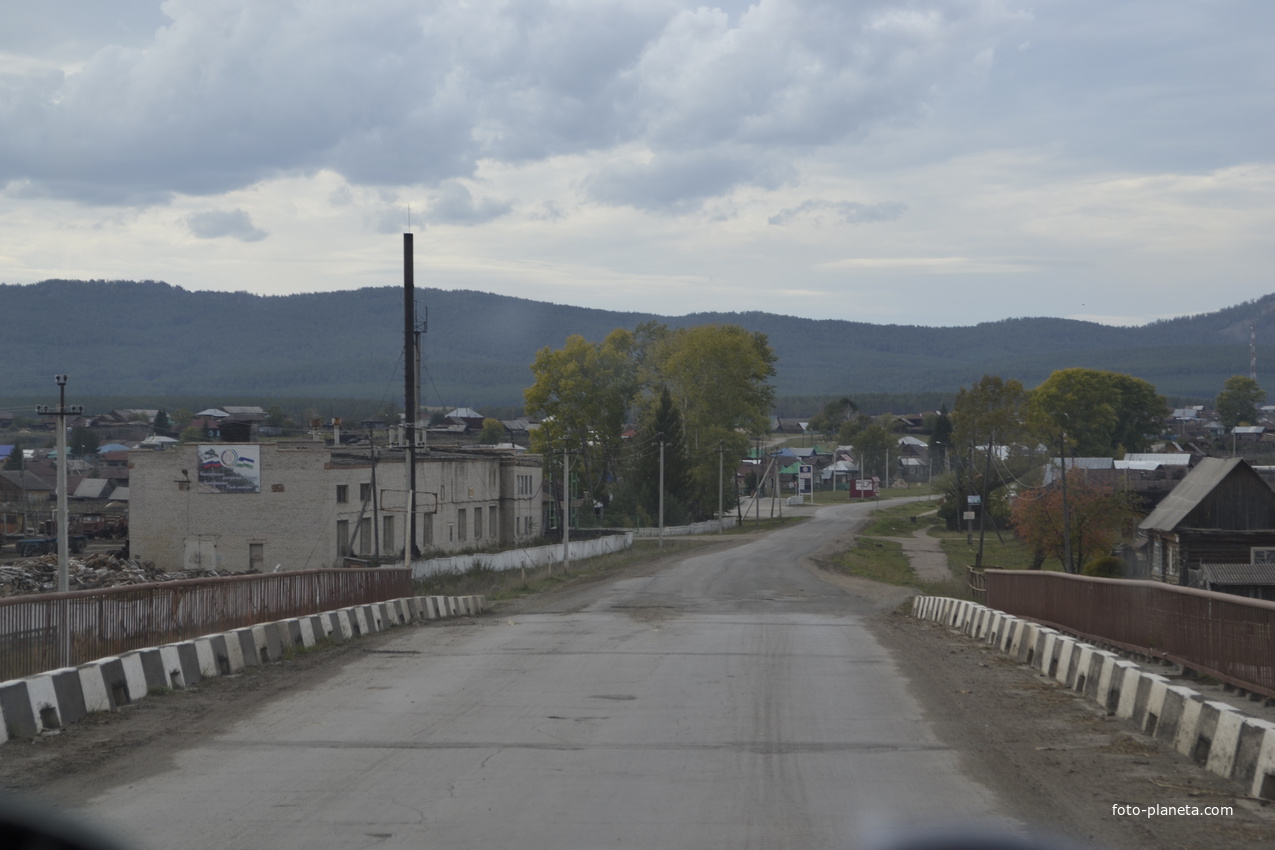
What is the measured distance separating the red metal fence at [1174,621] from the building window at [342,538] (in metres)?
38.1

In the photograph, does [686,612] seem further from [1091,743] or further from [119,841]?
[119,841]

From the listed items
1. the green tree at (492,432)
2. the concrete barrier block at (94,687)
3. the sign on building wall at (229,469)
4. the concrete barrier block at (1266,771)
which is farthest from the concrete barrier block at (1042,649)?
the green tree at (492,432)

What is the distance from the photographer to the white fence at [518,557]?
1922 inches

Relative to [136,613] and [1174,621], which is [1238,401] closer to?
[1174,621]

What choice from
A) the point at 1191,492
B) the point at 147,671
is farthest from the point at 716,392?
the point at 147,671

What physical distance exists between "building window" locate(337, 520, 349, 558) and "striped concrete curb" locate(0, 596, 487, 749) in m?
33.2

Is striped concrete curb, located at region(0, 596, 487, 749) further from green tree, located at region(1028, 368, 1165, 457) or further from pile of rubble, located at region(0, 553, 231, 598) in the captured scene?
green tree, located at region(1028, 368, 1165, 457)

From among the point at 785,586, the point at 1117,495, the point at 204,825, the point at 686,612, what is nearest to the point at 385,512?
the point at 785,586

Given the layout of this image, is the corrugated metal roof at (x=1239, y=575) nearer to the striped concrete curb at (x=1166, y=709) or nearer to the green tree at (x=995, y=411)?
the striped concrete curb at (x=1166, y=709)

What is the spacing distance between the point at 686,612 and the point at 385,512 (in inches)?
1232

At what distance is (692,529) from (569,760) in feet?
255

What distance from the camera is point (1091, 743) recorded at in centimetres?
1010

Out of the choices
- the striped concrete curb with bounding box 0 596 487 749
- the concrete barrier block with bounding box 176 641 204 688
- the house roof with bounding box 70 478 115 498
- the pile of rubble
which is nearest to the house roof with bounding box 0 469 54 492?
the house roof with bounding box 70 478 115 498

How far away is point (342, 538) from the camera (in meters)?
52.6
